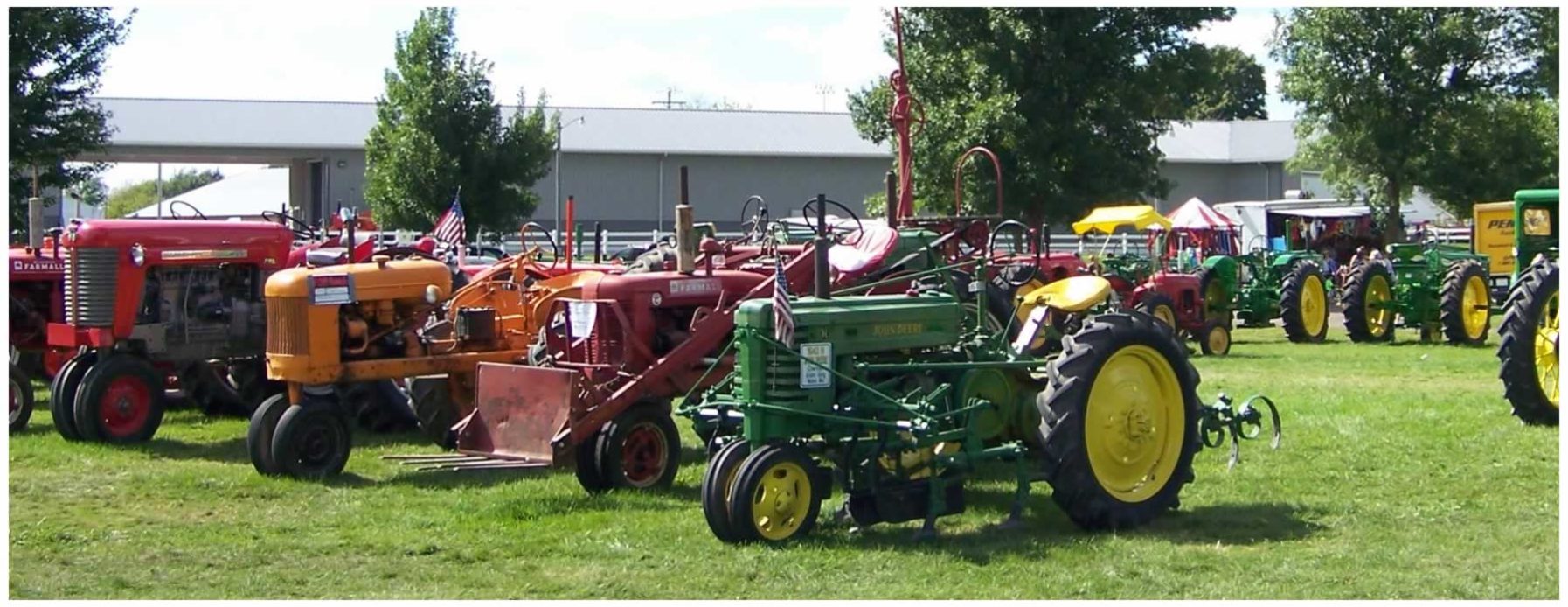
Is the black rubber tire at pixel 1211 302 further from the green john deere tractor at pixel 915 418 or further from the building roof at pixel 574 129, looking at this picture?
the building roof at pixel 574 129

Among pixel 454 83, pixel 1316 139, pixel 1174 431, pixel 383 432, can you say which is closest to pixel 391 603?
pixel 1174 431

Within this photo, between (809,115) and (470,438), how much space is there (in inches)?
1601

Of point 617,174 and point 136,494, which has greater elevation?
point 617,174

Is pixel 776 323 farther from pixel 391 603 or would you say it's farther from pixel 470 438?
pixel 470 438

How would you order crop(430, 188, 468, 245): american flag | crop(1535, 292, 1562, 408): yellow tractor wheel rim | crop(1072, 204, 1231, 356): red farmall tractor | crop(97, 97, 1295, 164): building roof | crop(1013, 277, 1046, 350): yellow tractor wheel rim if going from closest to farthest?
crop(1013, 277, 1046, 350): yellow tractor wheel rim, crop(1535, 292, 1562, 408): yellow tractor wheel rim, crop(430, 188, 468, 245): american flag, crop(1072, 204, 1231, 356): red farmall tractor, crop(97, 97, 1295, 164): building roof

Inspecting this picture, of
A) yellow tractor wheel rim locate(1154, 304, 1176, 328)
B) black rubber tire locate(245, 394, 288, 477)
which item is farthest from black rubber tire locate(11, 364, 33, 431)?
yellow tractor wheel rim locate(1154, 304, 1176, 328)

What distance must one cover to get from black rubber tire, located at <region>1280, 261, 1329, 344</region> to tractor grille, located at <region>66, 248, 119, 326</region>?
44.1ft

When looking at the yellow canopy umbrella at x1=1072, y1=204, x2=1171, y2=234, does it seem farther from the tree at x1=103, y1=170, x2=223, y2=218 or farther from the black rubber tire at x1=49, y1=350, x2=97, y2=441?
the tree at x1=103, y1=170, x2=223, y2=218

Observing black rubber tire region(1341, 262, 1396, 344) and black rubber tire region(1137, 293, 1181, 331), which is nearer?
black rubber tire region(1137, 293, 1181, 331)

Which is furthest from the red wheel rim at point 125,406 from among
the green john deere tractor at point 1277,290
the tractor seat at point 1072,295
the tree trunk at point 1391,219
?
the tree trunk at point 1391,219

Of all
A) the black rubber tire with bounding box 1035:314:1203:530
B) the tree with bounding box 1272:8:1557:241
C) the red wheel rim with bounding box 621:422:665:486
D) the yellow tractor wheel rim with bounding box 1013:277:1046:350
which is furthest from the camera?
the tree with bounding box 1272:8:1557:241

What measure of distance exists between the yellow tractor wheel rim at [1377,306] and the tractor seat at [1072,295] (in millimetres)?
13409

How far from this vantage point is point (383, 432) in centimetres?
1195

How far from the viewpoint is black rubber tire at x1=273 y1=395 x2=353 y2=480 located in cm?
951
